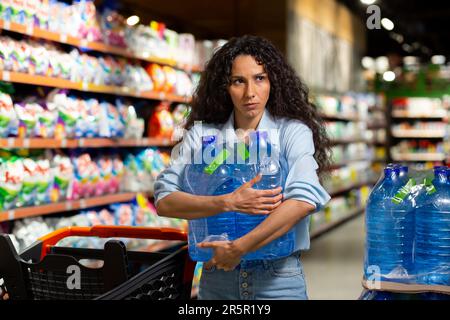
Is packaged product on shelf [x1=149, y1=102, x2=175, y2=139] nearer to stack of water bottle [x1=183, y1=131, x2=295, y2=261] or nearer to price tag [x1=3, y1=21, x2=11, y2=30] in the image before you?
price tag [x1=3, y1=21, x2=11, y2=30]

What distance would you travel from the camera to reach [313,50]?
34.9ft

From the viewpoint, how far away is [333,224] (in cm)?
1191

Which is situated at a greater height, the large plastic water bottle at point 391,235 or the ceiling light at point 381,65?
the ceiling light at point 381,65

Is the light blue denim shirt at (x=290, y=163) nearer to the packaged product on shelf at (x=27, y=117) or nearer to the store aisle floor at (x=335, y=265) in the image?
the packaged product on shelf at (x=27, y=117)

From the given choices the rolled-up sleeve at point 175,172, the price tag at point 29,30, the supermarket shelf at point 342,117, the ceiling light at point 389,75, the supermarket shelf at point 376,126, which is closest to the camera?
the rolled-up sleeve at point 175,172

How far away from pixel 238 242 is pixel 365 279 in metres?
0.46

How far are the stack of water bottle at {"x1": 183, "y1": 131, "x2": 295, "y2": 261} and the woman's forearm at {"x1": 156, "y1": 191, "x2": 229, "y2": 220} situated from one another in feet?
0.28

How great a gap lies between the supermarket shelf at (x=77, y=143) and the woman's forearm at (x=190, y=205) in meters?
1.35

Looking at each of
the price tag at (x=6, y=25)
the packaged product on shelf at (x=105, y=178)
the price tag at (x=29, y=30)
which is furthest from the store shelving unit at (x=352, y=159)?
the price tag at (x=6, y=25)

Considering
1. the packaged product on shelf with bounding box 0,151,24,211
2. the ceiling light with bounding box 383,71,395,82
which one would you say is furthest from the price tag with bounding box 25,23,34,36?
the ceiling light with bounding box 383,71,395,82

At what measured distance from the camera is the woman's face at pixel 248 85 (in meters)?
2.32

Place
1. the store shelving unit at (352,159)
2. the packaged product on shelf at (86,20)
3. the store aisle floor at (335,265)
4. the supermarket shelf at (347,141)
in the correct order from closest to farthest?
1. the packaged product on shelf at (86,20)
2. the store aisle floor at (335,265)
3. the store shelving unit at (352,159)
4. the supermarket shelf at (347,141)
